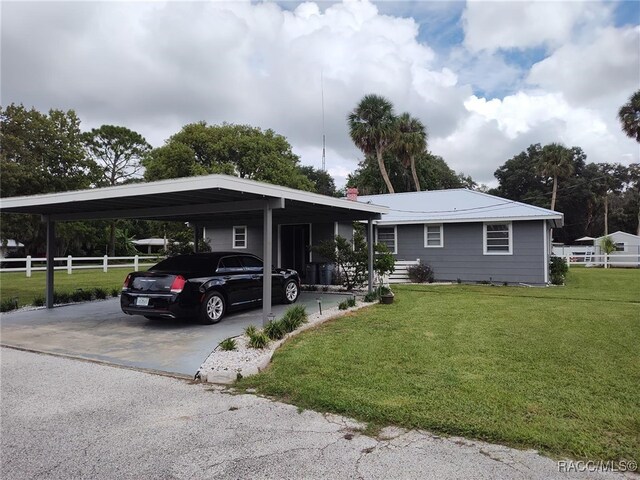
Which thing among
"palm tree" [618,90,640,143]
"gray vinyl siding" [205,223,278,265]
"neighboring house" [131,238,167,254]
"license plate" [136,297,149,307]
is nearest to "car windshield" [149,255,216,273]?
"license plate" [136,297,149,307]

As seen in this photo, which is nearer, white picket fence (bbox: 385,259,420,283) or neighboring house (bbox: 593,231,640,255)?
white picket fence (bbox: 385,259,420,283)

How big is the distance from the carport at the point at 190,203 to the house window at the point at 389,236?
6.67m

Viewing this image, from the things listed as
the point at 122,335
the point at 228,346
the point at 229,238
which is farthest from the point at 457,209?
the point at 122,335

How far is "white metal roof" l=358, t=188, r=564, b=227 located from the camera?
16156 mm

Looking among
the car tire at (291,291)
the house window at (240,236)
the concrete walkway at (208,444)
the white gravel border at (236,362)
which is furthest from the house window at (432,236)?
the concrete walkway at (208,444)

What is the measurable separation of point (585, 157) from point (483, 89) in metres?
40.4

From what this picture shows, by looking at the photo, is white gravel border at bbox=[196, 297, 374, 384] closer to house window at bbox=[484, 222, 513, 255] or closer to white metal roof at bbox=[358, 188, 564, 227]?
white metal roof at bbox=[358, 188, 564, 227]

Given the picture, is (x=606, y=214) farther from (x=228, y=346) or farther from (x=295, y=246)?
(x=228, y=346)

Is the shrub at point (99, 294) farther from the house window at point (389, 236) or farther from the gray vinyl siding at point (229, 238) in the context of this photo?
the house window at point (389, 236)

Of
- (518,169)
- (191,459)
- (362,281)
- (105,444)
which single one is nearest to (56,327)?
(105,444)

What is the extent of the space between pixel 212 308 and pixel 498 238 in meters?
12.2

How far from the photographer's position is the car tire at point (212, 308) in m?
8.38

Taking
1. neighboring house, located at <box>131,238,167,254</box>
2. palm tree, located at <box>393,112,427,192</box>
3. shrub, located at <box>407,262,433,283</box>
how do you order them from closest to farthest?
shrub, located at <box>407,262,433,283</box> → palm tree, located at <box>393,112,427,192</box> → neighboring house, located at <box>131,238,167,254</box>

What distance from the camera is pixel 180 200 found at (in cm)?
877
